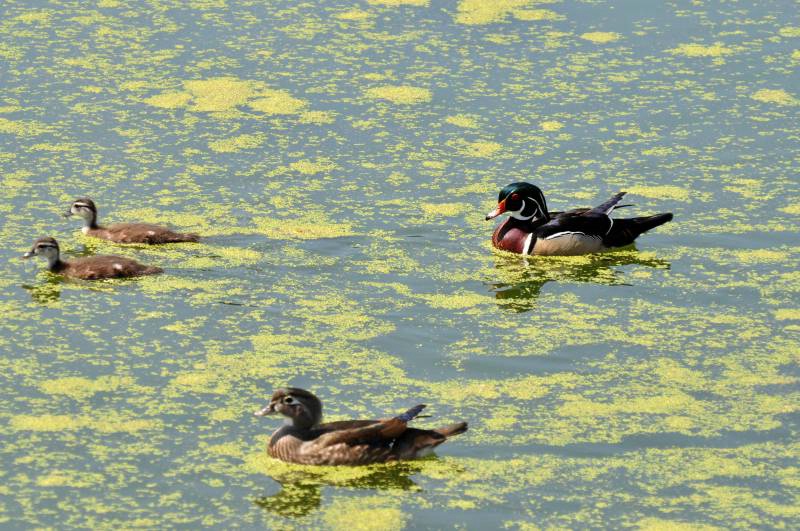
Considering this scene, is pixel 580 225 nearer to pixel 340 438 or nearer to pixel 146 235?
pixel 146 235

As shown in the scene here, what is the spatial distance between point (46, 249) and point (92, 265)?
0.35 m

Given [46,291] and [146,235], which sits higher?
[146,235]

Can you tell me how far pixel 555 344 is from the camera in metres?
10.7

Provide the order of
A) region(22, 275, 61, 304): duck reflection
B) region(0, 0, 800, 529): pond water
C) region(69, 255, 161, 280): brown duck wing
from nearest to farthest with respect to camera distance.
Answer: region(0, 0, 800, 529): pond water, region(22, 275, 61, 304): duck reflection, region(69, 255, 161, 280): brown duck wing

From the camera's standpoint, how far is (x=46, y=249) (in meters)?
11.7

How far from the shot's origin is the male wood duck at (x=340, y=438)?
8.82m

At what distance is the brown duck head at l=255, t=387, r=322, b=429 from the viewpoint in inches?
350

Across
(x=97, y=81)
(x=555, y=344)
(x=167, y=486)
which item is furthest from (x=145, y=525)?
(x=97, y=81)

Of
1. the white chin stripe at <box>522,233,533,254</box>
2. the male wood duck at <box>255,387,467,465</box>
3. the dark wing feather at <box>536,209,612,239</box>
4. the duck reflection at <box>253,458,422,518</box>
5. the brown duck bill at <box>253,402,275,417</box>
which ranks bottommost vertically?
the duck reflection at <box>253,458,422,518</box>

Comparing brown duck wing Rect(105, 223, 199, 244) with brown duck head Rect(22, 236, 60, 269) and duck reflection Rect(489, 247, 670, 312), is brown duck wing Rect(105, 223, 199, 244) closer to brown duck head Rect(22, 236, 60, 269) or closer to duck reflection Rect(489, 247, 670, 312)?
brown duck head Rect(22, 236, 60, 269)

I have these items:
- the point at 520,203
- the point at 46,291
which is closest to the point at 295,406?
the point at 46,291

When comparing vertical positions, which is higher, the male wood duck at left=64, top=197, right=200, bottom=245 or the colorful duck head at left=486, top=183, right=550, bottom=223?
the colorful duck head at left=486, top=183, right=550, bottom=223

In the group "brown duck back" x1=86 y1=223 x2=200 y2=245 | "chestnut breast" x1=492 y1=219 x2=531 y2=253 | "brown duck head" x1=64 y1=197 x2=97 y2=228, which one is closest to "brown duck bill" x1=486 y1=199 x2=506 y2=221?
"chestnut breast" x1=492 y1=219 x2=531 y2=253

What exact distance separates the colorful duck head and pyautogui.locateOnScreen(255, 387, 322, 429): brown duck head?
430cm
